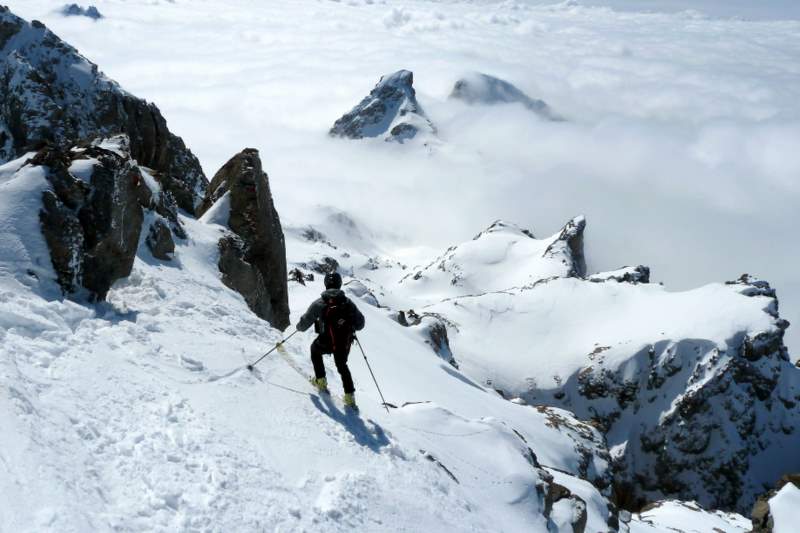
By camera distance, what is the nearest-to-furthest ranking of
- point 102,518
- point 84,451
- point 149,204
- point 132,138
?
point 102,518 → point 84,451 → point 149,204 → point 132,138

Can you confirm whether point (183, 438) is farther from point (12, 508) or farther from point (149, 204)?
point (149, 204)

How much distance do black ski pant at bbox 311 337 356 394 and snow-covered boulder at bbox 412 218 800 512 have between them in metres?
71.1

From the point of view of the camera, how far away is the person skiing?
43.8 ft

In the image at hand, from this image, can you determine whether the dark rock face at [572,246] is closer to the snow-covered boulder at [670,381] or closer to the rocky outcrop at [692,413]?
the snow-covered boulder at [670,381]

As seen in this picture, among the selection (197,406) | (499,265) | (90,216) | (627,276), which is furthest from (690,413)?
(90,216)

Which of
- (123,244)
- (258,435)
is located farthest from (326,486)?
(123,244)

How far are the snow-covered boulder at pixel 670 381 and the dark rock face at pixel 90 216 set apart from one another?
232ft

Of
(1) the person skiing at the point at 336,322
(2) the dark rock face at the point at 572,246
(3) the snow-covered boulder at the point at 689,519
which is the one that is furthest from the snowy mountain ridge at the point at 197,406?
(2) the dark rock face at the point at 572,246

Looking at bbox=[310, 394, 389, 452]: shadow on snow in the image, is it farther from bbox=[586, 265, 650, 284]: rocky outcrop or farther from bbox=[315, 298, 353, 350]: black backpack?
bbox=[586, 265, 650, 284]: rocky outcrop

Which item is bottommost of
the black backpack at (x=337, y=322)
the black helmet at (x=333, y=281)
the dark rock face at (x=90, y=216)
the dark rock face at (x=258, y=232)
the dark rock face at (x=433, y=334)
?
the dark rock face at (x=433, y=334)

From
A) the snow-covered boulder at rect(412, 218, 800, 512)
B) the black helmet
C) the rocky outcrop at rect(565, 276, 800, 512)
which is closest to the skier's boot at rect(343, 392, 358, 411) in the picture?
the black helmet

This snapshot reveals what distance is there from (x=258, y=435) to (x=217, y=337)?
465 centimetres

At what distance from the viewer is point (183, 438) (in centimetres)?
1038

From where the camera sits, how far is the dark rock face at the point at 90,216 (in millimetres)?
14266
